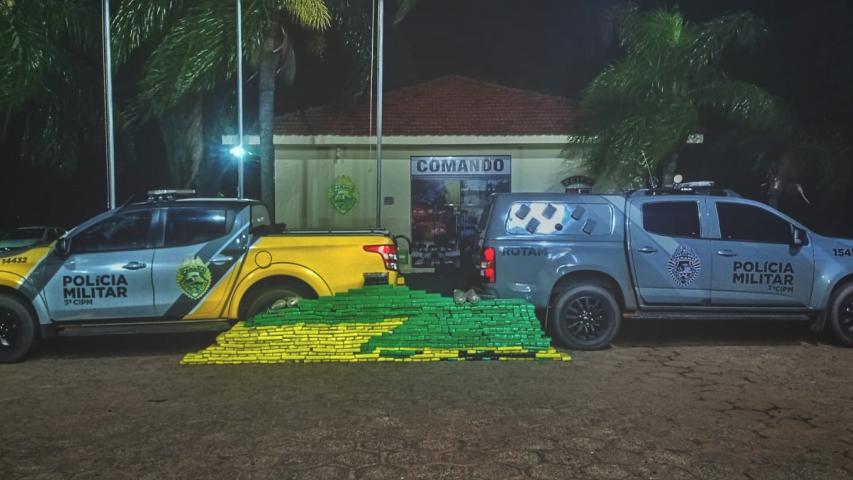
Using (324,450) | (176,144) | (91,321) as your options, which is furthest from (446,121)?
(324,450)

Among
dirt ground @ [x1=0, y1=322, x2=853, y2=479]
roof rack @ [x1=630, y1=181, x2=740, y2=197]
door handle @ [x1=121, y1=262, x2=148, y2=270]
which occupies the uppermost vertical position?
roof rack @ [x1=630, y1=181, x2=740, y2=197]

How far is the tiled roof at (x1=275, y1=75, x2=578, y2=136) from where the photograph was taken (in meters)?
16.0

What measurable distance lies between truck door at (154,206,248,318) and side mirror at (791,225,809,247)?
6.12 metres

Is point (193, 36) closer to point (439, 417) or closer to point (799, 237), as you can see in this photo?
point (439, 417)

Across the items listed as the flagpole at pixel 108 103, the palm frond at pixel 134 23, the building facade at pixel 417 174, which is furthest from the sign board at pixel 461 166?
the flagpole at pixel 108 103

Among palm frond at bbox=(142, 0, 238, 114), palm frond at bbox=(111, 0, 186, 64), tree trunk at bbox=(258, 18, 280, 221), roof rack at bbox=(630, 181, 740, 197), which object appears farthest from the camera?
tree trunk at bbox=(258, 18, 280, 221)

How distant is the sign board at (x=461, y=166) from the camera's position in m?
16.4

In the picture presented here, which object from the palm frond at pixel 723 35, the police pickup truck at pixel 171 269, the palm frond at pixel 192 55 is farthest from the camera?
Result: the palm frond at pixel 723 35

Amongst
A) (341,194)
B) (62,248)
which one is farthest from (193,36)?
(62,248)

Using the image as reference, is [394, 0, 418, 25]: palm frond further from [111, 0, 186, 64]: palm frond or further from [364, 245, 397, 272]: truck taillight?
[364, 245, 397, 272]: truck taillight

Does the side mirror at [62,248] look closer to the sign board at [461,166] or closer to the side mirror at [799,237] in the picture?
the side mirror at [799,237]

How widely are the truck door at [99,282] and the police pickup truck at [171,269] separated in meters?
0.01

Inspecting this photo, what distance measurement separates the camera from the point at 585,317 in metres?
8.05

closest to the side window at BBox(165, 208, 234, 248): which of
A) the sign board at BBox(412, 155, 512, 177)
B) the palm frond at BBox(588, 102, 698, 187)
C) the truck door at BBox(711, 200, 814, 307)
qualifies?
the truck door at BBox(711, 200, 814, 307)
